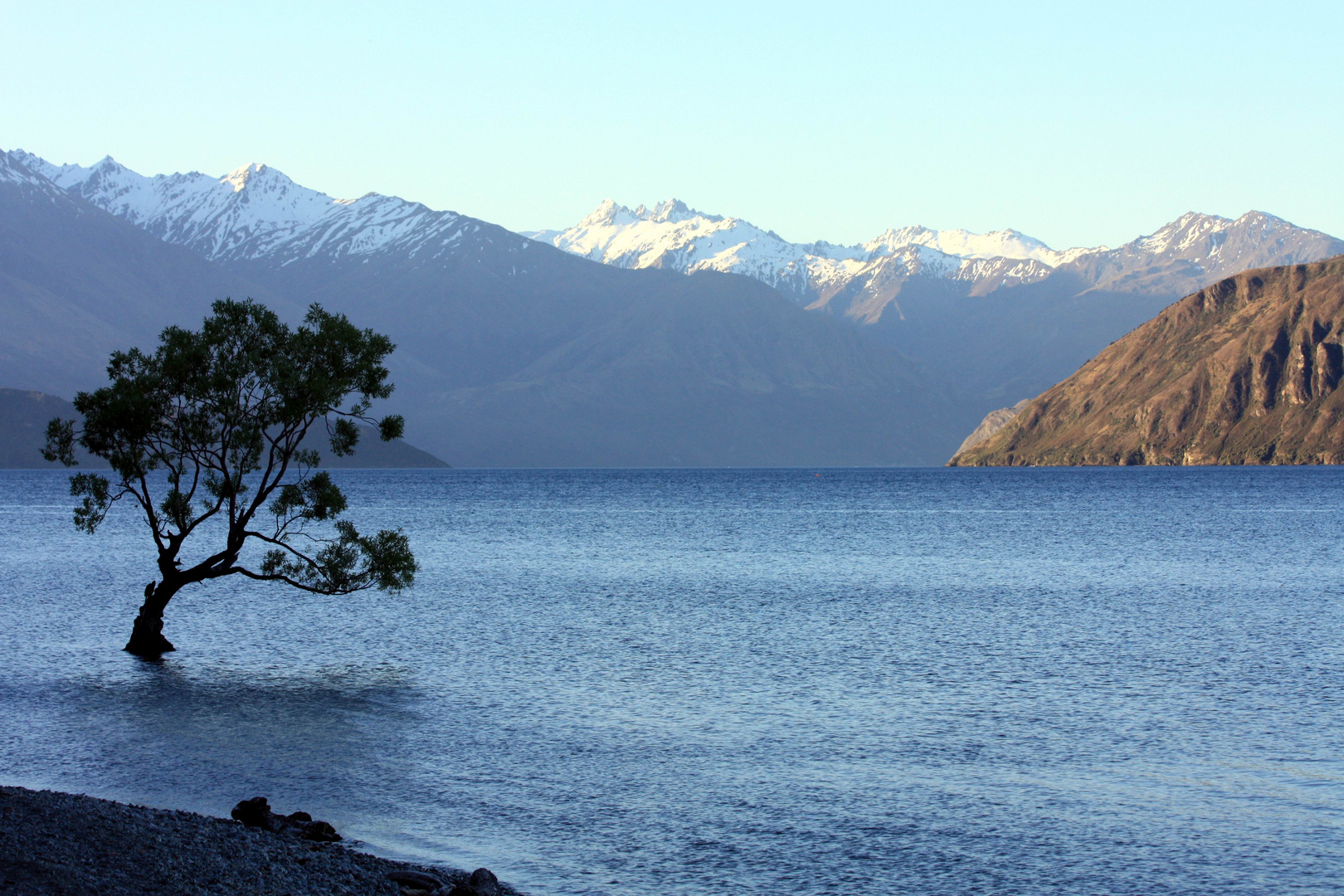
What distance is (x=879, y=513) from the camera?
157 m

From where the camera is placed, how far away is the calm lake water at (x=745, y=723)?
24.1m

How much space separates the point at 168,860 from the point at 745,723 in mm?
17507

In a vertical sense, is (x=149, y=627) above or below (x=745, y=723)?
below

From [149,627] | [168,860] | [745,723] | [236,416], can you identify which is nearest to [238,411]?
[236,416]

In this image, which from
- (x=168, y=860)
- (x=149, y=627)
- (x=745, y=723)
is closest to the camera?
(x=168, y=860)

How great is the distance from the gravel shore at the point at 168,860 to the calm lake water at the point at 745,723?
207 centimetres

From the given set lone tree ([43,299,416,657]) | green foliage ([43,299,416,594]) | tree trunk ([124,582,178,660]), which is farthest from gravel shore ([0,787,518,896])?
tree trunk ([124,582,178,660])

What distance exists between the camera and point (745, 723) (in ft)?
114

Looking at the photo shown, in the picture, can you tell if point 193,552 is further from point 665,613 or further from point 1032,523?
point 1032,523

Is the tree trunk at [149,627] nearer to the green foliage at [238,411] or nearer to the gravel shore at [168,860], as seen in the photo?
the green foliage at [238,411]

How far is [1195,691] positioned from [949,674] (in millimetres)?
7833

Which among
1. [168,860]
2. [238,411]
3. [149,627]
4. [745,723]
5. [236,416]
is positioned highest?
[238,411]

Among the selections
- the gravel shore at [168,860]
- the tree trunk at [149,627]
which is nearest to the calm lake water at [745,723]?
the tree trunk at [149,627]

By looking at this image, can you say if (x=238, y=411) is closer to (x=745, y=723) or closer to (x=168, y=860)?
(x=745, y=723)
